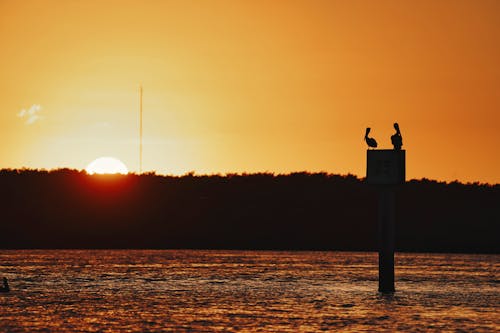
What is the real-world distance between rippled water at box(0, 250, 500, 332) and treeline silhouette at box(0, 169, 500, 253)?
2794cm

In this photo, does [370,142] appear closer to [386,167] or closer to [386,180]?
[386,167]

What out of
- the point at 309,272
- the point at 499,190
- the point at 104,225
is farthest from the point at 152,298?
the point at 499,190

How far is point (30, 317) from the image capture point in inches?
1766

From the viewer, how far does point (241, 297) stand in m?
53.8

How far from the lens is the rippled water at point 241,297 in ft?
141

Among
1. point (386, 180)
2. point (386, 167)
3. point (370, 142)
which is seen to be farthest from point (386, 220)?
point (370, 142)

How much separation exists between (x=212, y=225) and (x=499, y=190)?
93.9 ft

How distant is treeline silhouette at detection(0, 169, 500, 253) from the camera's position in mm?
114875

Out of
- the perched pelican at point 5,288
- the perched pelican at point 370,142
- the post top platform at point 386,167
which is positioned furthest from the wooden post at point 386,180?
the perched pelican at point 5,288

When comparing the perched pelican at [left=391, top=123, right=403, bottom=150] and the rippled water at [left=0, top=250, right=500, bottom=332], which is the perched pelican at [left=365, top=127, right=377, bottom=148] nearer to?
the perched pelican at [left=391, top=123, right=403, bottom=150]

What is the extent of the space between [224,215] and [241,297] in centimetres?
6504

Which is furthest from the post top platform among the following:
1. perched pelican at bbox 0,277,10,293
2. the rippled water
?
perched pelican at bbox 0,277,10,293

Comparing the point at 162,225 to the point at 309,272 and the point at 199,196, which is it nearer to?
the point at 199,196

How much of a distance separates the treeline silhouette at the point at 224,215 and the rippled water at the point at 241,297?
27938 mm
